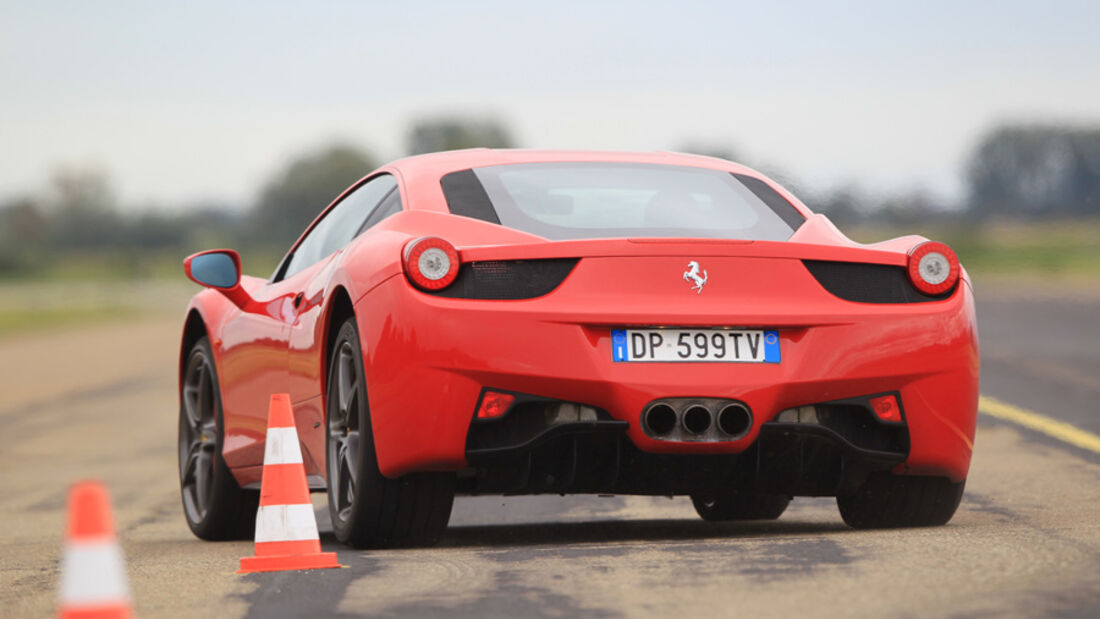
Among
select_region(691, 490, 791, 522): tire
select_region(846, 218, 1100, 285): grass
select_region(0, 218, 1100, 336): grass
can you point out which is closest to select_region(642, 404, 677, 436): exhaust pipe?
select_region(0, 218, 1100, 336): grass

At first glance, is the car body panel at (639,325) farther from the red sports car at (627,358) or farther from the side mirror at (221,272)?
the side mirror at (221,272)

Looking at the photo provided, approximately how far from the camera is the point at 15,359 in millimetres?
31516

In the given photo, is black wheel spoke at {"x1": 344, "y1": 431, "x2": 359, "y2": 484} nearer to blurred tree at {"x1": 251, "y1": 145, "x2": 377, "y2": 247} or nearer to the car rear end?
the car rear end

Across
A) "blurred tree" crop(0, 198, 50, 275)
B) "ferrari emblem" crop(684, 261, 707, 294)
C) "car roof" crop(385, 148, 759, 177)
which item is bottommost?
"blurred tree" crop(0, 198, 50, 275)

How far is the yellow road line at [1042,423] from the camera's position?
10.1 m

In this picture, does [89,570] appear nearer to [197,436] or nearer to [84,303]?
[197,436]

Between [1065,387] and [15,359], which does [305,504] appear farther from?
[15,359]

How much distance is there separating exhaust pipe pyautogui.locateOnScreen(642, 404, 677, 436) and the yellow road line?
4.80 meters

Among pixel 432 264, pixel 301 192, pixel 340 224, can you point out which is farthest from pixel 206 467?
pixel 301 192

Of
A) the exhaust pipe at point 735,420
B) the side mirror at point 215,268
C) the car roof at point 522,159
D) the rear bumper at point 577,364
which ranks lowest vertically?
the exhaust pipe at point 735,420

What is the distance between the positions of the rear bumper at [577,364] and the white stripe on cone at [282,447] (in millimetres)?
269

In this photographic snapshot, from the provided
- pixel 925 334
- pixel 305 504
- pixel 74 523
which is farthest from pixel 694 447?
pixel 74 523

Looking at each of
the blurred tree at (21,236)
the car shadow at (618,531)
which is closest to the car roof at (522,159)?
the car shadow at (618,531)

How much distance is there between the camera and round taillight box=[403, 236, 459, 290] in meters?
5.39
